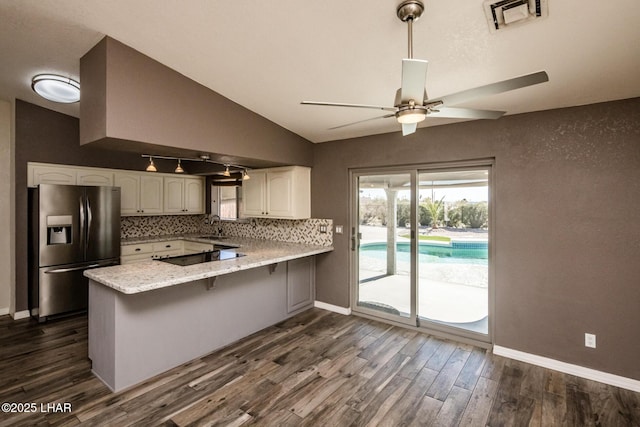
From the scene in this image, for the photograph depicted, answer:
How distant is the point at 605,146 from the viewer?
2.57 meters

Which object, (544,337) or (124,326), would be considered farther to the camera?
(544,337)

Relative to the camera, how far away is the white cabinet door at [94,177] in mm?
4305

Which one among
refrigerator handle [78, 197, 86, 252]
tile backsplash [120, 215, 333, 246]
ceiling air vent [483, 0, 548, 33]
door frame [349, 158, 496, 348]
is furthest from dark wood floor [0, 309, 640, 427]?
ceiling air vent [483, 0, 548, 33]

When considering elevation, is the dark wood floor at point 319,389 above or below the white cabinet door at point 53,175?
below

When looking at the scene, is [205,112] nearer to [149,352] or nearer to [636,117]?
[149,352]

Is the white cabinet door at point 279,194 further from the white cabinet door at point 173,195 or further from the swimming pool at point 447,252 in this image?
the white cabinet door at point 173,195

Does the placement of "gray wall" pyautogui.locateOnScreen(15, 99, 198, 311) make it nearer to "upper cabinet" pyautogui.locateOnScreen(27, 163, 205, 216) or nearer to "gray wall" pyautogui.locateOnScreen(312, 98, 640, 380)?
→ "upper cabinet" pyautogui.locateOnScreen(27, 163, 205, 216)

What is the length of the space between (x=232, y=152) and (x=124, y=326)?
179 centimetres

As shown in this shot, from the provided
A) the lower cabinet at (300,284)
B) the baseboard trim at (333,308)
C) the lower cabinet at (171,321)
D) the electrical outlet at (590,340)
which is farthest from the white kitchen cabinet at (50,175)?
the electrical outlet at (590,340)

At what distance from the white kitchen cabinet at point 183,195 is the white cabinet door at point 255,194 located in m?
1.64

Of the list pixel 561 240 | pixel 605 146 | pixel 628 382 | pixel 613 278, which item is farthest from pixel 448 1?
pixel 628 382

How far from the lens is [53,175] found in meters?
4.04

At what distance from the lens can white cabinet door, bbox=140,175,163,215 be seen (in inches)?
199

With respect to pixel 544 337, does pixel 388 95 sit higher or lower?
higher
